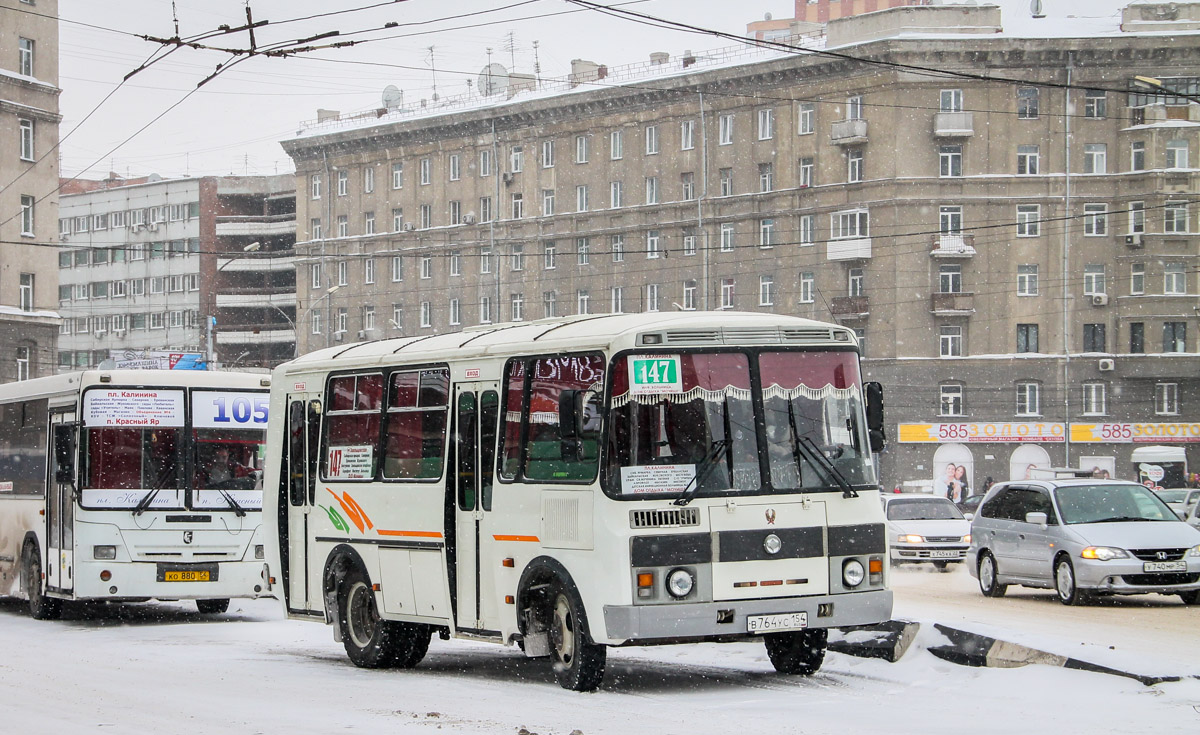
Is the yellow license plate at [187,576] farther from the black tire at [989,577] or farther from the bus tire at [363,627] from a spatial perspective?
the black tire at [989,577]

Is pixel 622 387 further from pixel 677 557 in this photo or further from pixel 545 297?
pixel 545 297

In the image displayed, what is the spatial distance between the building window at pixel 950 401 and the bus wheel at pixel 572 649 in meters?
55.0

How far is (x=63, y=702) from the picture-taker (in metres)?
11.8

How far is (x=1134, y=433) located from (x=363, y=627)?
5497 cm

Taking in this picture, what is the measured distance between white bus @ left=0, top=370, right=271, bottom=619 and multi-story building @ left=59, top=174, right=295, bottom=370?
245ft

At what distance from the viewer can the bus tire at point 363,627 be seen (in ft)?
47.8

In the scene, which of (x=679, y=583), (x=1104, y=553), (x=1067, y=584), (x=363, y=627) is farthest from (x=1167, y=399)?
(x=679, y=583)

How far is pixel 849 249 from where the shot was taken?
220 feet

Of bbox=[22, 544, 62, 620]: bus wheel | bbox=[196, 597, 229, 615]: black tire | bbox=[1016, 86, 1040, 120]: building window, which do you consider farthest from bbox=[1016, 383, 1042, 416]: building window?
bbox=[22, 544, 62, 620]: bus wheel

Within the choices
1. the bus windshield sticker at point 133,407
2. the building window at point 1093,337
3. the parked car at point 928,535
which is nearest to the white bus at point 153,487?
the bus windshield sticker at point 133,407

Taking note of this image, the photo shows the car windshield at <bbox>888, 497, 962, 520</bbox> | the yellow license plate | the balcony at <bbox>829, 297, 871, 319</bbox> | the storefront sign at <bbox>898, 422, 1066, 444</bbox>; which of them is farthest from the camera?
the balcony at <bbox>829, 297, 871, 319</bbox>

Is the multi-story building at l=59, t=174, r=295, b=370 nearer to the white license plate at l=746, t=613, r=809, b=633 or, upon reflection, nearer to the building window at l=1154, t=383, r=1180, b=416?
the building window at l=1154, t=383, r=1180, b=416

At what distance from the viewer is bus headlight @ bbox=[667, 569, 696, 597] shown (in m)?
11.6

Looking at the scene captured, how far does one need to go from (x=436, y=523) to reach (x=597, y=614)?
2.57 m
